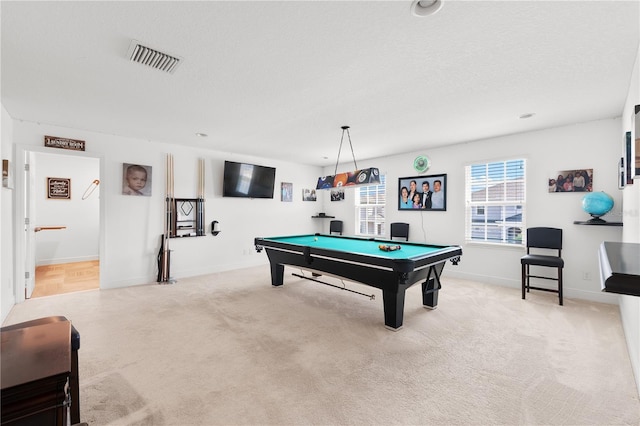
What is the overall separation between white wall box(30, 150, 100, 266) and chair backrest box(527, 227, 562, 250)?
9.10 m

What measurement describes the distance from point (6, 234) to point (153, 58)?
3.23 meters

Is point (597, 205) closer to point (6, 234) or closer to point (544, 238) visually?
point (544, 238)

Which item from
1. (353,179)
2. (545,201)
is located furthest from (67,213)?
(545,201)

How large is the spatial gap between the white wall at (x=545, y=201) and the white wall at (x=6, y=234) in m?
6.33

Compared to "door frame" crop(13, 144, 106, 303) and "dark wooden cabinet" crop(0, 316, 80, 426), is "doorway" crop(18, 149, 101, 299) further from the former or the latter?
"dark wooden cabinet" crop(0, 316, 80, 426)

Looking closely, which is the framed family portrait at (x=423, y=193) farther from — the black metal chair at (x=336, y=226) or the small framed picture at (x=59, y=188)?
the small framed picture at (x=59, y=188)

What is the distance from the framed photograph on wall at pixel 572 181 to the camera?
13.5 ft

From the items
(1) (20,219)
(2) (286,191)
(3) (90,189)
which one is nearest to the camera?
(1) (20,219)

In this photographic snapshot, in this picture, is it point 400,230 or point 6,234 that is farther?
point 400,230

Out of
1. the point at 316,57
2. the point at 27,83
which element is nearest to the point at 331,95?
the point at 316,57

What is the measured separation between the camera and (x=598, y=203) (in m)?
3.79

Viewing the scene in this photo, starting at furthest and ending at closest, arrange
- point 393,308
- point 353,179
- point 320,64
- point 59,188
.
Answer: point 59,188, point 353,179, point 393,308, point 320,64

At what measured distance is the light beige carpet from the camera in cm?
187

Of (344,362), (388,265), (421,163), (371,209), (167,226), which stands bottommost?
(344,362)
